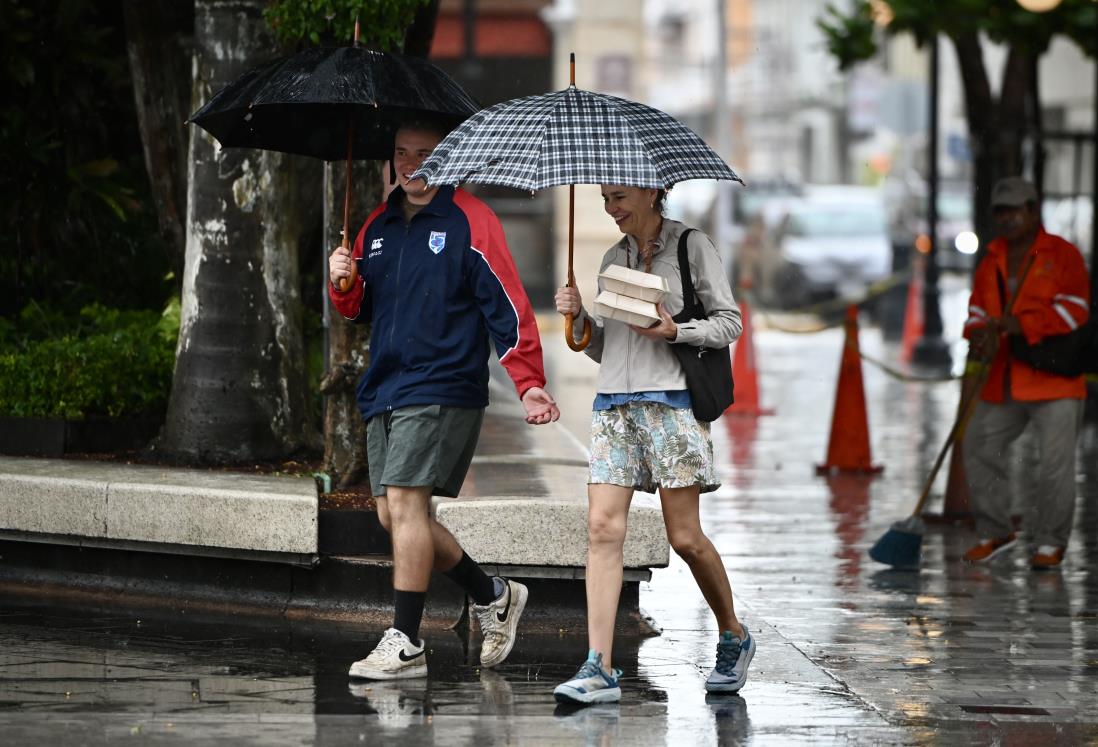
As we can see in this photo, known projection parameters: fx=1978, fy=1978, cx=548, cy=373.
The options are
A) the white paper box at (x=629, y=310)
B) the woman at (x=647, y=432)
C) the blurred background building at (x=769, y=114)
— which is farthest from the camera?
the blurred background building at (x=769, y=114)

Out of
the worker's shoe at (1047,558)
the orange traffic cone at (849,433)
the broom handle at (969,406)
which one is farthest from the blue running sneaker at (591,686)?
the orange traffic cone at (849,433)

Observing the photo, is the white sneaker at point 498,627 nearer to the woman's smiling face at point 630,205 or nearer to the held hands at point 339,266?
the held hands at point 339,266

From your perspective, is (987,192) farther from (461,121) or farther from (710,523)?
(461,121)

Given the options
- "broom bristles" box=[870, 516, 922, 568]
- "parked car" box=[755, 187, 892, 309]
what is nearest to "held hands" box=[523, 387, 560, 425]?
"broom bristles" box=[870, 516, 922, 568]

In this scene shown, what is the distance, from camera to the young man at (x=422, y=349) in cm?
664

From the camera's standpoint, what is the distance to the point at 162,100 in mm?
10211

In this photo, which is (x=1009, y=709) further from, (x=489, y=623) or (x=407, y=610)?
(x=407, y=610)

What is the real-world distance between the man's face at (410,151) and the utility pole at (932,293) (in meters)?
15.6

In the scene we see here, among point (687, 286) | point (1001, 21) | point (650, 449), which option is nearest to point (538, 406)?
point (650, 449)

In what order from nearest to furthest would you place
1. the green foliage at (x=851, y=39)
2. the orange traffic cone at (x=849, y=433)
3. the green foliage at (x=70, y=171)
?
the green foliage at (x=70, y=171) → the orange traffic cone at (x=849, y=433) → the green foliage at (x=851, y=39)

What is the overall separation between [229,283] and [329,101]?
236cm

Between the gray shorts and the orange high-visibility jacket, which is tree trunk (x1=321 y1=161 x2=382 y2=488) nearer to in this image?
the gray shorts

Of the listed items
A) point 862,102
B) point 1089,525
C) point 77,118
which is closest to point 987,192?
point 1089,525

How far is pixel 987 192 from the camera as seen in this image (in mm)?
17031
